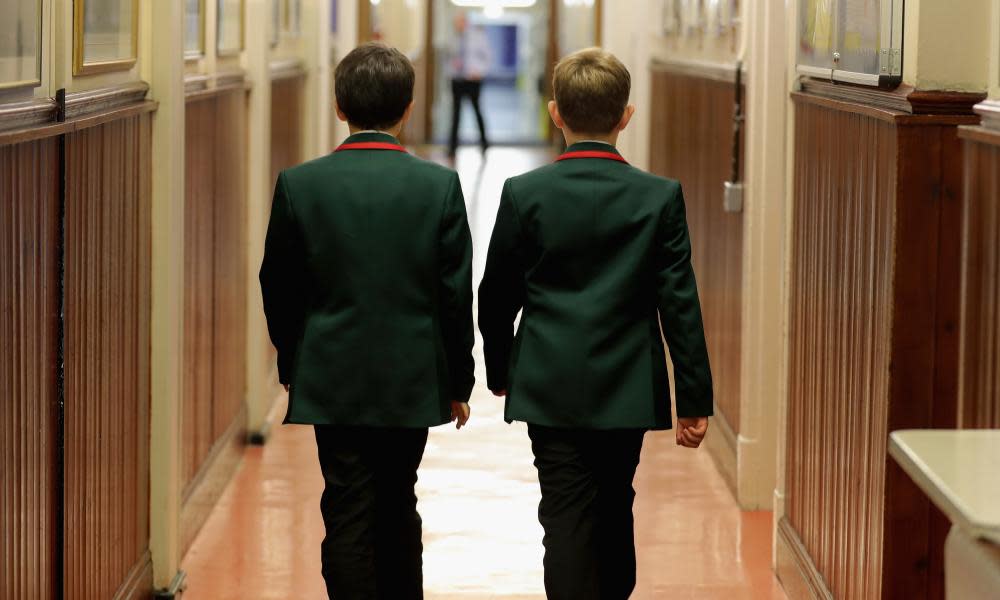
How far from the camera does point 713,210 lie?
6.33 meters

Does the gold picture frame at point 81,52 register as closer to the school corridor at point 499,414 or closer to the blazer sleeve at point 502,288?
the school corridor at point 499,414

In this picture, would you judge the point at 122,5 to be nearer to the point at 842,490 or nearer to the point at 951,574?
the point at 842,490

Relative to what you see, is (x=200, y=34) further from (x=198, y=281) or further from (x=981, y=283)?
(x=981, y=283)

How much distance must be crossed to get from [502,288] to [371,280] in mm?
269

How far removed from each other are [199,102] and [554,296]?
2249mm

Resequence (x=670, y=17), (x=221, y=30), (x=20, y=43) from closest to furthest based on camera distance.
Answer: (x=20, y=43) < (x=221, y=30) < (x=670, y=17)

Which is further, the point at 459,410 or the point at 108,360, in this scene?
the point at 108,360

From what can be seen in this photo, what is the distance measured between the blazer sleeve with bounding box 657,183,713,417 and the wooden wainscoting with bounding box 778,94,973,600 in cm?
44

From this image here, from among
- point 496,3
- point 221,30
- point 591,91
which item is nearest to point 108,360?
point 591,91

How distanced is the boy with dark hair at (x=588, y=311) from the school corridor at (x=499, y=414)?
1.66ft

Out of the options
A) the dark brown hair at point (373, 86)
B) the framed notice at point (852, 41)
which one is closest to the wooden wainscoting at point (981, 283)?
the framed notice at point (852, 41)

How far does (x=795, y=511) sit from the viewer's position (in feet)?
13.9

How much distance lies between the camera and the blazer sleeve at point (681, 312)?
3010 millimetres

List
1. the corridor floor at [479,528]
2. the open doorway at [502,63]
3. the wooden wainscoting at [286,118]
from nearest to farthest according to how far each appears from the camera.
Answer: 1. the corridor floor at [479,528]
2. the wooden wainscoting at [286,118]
3. the open doorway at [502,63]
